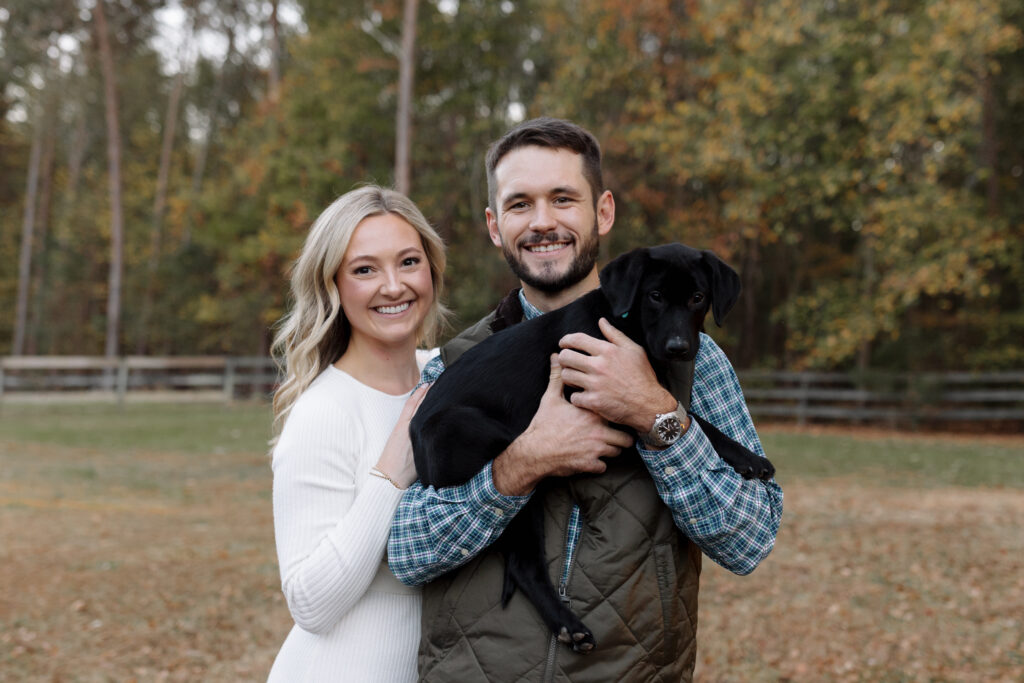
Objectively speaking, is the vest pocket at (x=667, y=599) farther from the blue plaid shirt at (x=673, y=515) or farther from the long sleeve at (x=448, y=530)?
the long sleeve at (x=448, y=530)

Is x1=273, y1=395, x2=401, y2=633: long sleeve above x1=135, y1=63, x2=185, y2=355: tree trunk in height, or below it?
below

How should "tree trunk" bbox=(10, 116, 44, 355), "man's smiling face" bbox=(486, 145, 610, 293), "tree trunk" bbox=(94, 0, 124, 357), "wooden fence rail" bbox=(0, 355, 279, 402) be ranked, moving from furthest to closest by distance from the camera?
1. "tree trunk" bbox=(10, 116, 44, 355)
2. "tree trunk" bbox=(94, 0, 124, 357)
3. "wooden fence rail" bbox=(0, 355, 279, 402)
4. "man's smiling face" bbox=(486, 145, 610, 293)

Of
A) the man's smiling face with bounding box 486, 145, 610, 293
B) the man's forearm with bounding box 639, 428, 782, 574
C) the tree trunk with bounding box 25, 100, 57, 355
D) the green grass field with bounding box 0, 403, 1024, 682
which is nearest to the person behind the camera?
the man's forearm with bounding box 639, 428, 782, 574

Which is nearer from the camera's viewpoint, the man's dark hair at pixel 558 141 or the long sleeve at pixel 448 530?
the long sleeve at pixel 448 530

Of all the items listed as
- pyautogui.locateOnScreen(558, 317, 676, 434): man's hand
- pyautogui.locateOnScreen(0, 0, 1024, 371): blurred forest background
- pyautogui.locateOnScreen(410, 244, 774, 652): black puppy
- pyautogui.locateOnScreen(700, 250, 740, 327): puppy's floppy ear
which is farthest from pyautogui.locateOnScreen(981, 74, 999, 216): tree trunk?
pyautogui.locateOnScreen(558, 317, 676, 434): man's hand

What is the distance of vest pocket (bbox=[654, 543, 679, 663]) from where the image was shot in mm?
1802

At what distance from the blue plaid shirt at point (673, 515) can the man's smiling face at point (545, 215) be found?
2.28ft

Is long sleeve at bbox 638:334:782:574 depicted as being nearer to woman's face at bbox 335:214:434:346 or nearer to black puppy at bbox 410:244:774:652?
black puppy at bbox 410:244:774:652

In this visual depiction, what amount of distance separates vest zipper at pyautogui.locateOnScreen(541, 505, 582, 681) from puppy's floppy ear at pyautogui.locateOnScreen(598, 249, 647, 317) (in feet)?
2.28

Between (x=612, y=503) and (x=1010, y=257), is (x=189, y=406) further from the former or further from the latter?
(x=612, y=503)

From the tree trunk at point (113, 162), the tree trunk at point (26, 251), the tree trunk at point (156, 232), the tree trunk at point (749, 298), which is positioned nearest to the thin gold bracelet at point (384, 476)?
the tree trunk at point (749, 298)

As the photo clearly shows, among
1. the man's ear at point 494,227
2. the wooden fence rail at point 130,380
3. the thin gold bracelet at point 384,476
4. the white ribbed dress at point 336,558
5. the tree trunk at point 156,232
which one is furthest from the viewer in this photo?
the tree trunk at point 156,232

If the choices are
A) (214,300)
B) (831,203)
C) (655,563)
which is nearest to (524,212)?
(655,563)

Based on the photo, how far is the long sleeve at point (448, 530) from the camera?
1865mm
